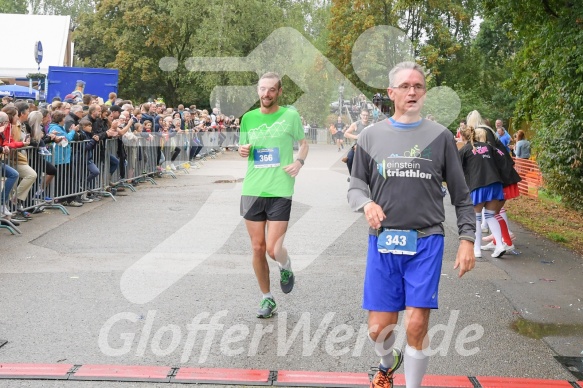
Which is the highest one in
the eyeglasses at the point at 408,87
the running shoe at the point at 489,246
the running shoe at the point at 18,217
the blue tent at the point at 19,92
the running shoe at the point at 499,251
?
the eyeglasses at the point at 408,87

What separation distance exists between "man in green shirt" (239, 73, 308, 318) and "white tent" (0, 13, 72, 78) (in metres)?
35.0

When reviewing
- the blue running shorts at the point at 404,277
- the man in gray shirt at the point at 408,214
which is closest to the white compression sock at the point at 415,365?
the man in gray shirt at the point at 408,214

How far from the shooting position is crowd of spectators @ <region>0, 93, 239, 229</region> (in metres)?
11.6

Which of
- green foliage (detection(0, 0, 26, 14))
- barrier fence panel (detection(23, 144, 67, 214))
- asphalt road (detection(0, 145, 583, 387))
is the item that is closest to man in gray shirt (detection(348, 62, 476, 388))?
asphalt road (detection(0, 145, 583, 387))

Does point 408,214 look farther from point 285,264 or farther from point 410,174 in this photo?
point 285,264

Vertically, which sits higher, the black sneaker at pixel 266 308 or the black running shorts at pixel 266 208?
the black running shorts at pixel 266 208

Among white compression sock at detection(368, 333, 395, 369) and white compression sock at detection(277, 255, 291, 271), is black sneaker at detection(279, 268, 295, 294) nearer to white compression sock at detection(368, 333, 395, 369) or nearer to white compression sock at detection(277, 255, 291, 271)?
white compression sock at detection(277, 255, 291, 271)

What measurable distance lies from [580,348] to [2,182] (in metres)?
7.89

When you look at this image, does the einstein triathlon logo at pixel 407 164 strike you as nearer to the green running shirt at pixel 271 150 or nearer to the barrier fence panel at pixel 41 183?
the green running shirt at pixel 271 150

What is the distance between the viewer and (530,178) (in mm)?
22156

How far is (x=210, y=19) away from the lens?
38969mm

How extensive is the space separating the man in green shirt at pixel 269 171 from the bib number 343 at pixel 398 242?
6.93 ft

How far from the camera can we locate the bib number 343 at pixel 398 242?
4.39 meters

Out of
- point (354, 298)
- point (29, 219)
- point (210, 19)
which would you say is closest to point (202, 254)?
point (354, 298)
